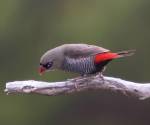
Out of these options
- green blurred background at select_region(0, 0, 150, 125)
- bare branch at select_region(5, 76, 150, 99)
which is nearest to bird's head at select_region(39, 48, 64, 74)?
bare branch at select_region(5, 76, 150, 99)

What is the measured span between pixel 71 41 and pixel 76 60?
211 inches

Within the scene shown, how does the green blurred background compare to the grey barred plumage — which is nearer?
the grey barred plumage

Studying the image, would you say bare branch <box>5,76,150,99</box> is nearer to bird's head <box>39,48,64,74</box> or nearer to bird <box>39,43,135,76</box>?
bird <box>39,43,135,76</box>

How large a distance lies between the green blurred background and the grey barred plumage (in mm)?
5202

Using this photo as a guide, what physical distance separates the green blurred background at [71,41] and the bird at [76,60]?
519cm

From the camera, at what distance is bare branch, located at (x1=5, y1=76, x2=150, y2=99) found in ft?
27.1

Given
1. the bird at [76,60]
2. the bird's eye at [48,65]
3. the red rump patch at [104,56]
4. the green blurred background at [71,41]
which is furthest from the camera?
the green blurred background at [71,41]

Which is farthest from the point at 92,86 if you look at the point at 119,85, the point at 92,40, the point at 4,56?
the point at 4,56

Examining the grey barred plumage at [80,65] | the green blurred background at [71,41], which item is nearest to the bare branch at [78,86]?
the grey barred plumage at [80,65]

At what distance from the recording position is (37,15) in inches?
574

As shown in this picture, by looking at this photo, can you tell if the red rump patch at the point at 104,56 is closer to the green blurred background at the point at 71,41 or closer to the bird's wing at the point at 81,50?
the bird's wing at the point at 81,50

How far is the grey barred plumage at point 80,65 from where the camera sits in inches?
330

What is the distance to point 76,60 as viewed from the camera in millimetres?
8508

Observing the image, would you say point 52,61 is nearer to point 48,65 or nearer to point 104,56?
point 48,65
